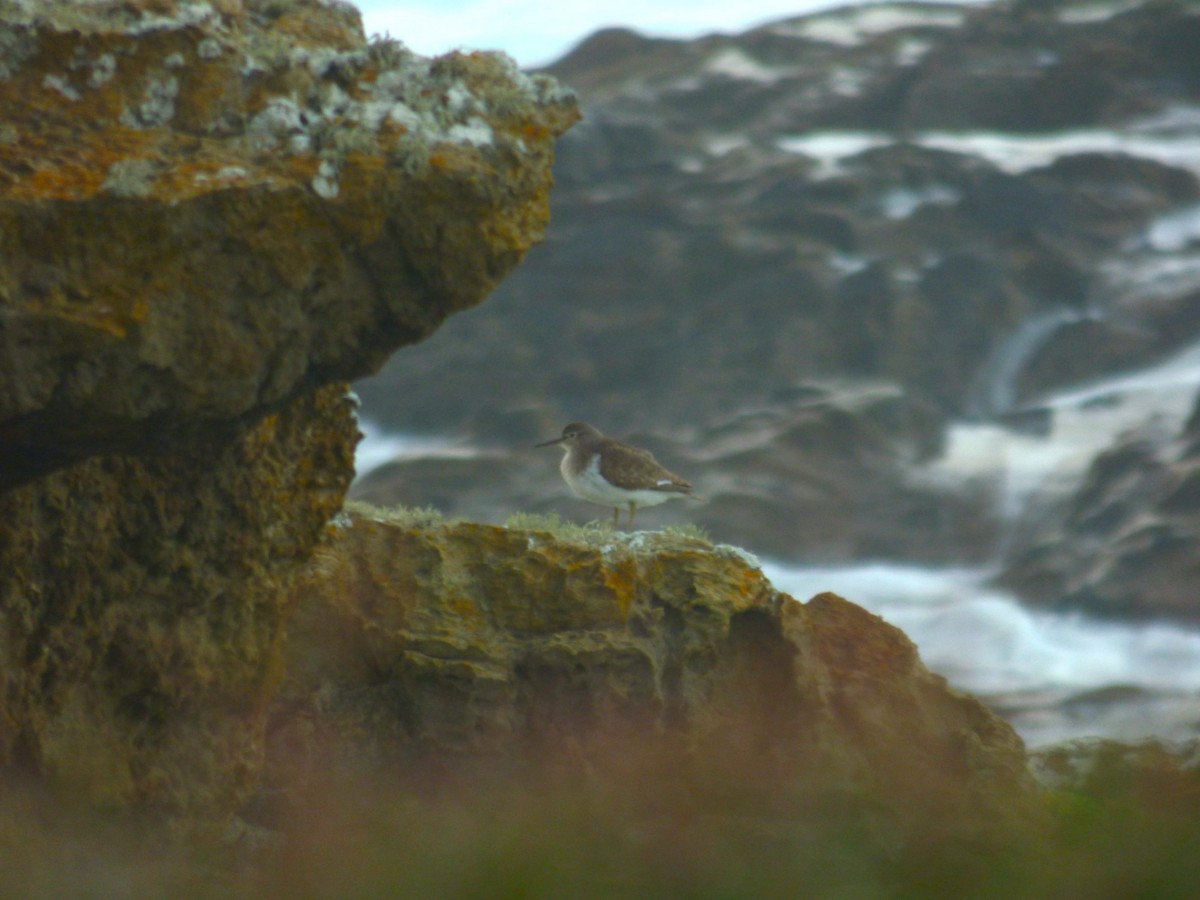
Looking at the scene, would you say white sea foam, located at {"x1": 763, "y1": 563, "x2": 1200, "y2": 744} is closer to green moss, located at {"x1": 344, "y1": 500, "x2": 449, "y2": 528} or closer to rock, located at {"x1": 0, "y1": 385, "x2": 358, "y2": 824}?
green moss, located at {"x1": 344, "y1": 500, "x2": 449, "y2": 528}

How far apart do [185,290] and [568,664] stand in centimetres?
467

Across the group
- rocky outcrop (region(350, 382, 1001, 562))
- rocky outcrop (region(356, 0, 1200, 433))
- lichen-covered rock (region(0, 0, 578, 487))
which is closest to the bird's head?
lichen-covered rock (region(0, 0, 578, 487))

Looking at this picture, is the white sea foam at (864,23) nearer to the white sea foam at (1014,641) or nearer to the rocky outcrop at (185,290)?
the white sea foam at (1014,641)

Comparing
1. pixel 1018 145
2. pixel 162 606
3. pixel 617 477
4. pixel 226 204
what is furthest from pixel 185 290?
pixel 1018 145

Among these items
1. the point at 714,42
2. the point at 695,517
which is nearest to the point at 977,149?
the point at 714,42

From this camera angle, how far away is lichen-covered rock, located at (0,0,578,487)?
23.3 feet

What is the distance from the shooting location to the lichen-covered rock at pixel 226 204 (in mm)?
7090

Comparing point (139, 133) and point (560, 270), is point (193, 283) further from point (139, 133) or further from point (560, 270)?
point (560, 270)

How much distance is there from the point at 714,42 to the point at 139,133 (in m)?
112

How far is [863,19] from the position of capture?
112750mm

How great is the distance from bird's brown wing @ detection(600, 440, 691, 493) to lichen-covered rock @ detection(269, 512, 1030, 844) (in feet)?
9.37

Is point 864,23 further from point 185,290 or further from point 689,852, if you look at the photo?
point 689,852

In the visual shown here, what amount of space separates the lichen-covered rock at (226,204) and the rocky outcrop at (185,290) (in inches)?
0.5

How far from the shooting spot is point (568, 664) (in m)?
11.0
